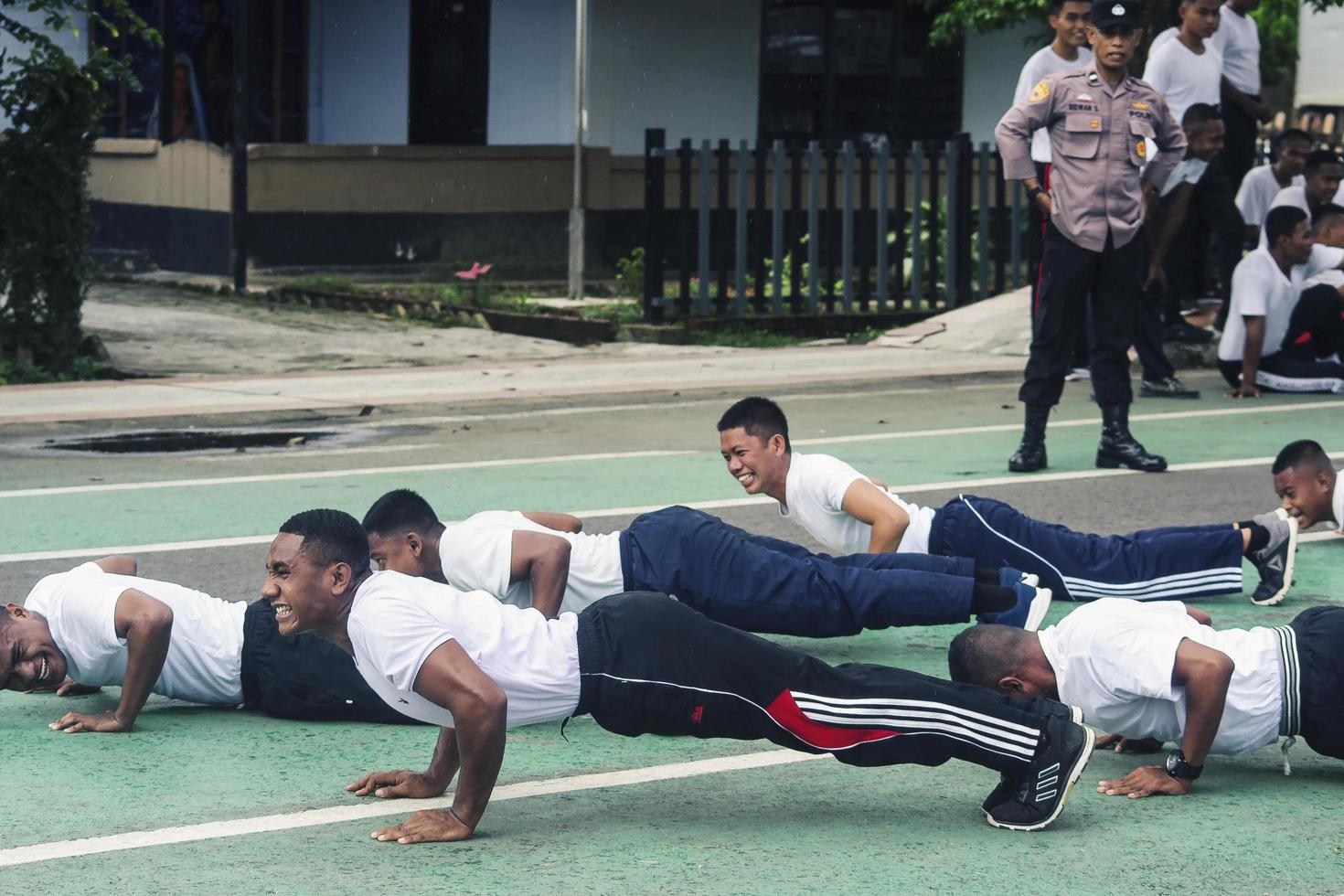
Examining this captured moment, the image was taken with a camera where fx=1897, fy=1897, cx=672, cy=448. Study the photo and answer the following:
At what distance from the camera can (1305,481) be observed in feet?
22.1

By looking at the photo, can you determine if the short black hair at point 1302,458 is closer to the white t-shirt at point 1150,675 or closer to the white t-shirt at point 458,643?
the white t-shirt at point 1150,675

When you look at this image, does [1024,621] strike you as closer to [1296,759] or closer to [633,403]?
[1296,759]

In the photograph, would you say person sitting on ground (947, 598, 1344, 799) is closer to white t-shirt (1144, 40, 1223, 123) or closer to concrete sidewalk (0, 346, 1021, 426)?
concrete sidewalk (0, 346, 1021, 426)

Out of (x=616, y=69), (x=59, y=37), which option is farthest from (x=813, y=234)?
(x=59, y=37)

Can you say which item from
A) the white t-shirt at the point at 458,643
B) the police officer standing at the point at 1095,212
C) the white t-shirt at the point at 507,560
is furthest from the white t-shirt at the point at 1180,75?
the white t-shirt at the point at 458,643

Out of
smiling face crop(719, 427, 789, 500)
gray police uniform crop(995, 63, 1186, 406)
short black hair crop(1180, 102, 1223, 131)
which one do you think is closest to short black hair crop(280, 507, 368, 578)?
smiling face crop(719, 427, 789, 500)

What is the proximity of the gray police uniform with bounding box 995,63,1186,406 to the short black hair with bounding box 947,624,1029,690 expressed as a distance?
4547mm

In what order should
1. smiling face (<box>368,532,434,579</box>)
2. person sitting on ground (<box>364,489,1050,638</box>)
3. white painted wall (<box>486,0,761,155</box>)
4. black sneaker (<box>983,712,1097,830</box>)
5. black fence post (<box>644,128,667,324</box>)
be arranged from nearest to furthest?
black sneaker (<box>983,712,1097,830</box>) < smiling face (<box>368,532,434,579</box>) < person sitting on ground (<box>364,489,1050,638</box>) < black fence post (<box>644,128,667,324</box>) < white painted wall (<box>486,0,761,155</box>)

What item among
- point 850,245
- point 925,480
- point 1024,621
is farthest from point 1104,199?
point 850,245

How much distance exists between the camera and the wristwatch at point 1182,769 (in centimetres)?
468

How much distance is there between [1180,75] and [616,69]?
9.12 m

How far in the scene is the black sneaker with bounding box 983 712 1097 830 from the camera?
4.50m

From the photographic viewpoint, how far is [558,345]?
1523 centimetres

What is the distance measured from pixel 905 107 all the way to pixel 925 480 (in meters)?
13.8
